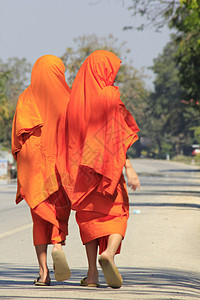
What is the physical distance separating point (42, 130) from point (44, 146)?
0.14 metres

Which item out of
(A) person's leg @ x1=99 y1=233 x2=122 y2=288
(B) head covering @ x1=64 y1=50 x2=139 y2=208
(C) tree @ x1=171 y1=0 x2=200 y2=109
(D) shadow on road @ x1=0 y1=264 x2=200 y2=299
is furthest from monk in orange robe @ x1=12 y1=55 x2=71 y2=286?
(C) tree @ x1=171 y1=0 x2=200 y2=109

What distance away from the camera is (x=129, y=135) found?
5.81m

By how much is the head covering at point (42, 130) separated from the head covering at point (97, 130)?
0.16m

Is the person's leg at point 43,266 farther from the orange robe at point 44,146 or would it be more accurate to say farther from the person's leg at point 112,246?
the person's leg at point 112,246

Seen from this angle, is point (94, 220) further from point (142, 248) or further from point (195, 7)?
point (195, 7)

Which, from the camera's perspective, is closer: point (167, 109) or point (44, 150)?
point (44, 150)

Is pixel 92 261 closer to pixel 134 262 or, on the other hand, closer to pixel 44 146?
pixel 44 146

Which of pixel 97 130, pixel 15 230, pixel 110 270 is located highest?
pixel 97 130

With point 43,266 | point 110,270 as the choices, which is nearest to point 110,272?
point 110,270

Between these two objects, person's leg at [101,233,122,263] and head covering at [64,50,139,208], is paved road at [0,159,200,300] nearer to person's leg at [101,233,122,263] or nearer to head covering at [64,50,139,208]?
person's leg at [101,233,122,263]

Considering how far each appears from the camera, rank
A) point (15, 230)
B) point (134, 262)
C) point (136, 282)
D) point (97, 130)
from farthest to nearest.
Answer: point (15, 230), point (134, 262), point (136, 282), point (97, 130)

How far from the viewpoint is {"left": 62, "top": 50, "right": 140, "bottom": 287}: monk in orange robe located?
5734 mm

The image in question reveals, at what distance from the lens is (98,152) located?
577 cm

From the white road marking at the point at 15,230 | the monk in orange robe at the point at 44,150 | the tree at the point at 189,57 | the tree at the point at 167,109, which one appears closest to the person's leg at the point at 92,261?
the monk in orange robe at the point at 44,150
